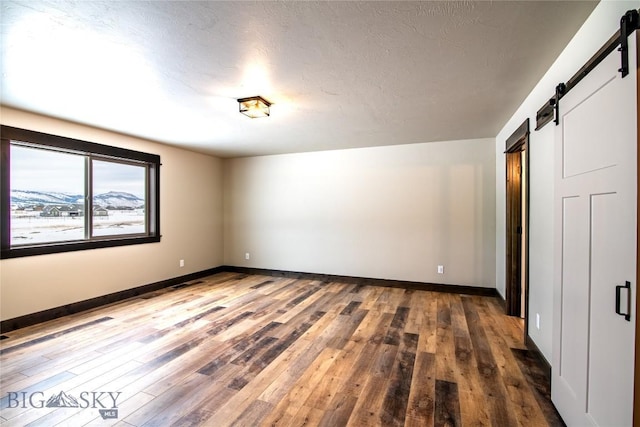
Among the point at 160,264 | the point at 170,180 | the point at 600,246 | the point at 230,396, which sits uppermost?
the point at 170,180

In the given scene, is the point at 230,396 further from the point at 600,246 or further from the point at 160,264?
the point at 160,264

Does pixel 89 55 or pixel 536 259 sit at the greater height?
pixel 89 55

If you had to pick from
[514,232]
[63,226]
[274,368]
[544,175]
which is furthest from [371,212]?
[63,226]

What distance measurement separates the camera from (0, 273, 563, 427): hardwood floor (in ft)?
6.02

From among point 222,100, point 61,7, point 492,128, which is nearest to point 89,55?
point 61,7

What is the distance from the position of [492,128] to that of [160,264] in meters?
5.45

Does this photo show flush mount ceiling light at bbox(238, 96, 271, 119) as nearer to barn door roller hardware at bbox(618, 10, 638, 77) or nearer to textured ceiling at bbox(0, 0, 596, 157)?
textured ceiling at bbox(0, 0, 596, 157)

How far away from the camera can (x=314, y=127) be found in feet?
12.6

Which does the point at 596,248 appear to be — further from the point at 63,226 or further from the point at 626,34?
the point at 63,226

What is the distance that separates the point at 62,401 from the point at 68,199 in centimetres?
267

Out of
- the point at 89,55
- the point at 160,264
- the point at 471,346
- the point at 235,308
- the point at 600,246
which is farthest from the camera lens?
the point at 160,264

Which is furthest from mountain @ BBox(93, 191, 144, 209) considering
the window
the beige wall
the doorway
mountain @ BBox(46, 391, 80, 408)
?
the doorway

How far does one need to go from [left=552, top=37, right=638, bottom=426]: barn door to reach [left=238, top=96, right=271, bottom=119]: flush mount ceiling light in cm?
235

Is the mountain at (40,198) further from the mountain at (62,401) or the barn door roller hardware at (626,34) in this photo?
the barn door roller hardware at (626,34)
